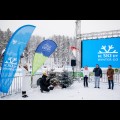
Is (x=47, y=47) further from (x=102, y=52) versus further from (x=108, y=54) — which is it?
(x=108, y=54)

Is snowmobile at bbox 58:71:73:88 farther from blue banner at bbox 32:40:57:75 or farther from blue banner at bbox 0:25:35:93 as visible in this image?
blue banner at bbox 0:25:35:93

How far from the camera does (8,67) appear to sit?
30.0 ft

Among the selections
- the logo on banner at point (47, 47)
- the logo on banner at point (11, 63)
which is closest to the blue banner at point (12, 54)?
the logo on banner at point (11, 63)

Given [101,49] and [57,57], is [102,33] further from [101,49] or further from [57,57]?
[57,57]

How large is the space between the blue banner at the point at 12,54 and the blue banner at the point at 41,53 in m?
3.51

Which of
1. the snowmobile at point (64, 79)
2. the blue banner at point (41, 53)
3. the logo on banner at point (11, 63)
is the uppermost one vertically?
the blue banner at point (41, 53)

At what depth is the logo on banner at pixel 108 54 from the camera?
59.0 ft

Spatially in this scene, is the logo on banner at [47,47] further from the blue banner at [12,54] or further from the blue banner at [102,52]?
the blue banner at [102,52]

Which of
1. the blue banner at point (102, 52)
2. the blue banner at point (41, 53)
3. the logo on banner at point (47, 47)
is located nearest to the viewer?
the blue banner at point (41, 53)

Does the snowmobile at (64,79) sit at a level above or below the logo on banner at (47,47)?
below

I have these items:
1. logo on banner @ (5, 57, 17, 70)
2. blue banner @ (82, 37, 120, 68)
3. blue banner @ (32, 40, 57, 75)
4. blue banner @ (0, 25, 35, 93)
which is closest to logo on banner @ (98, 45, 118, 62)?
blue banner @ (82, 37, 120, 68)

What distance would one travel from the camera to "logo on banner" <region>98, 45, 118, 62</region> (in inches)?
707

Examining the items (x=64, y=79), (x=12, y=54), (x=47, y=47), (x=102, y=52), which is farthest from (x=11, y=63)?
(x=102, y=52)
